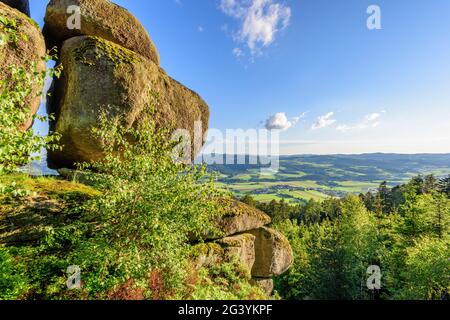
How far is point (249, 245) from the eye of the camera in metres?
17.1

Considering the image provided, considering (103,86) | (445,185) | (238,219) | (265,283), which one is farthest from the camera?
Answer: (445,185)

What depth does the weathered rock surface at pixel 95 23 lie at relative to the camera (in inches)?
558

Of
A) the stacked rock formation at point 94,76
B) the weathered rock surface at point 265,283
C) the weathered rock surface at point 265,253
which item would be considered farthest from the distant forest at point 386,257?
the stacked rock formation at point 94,76

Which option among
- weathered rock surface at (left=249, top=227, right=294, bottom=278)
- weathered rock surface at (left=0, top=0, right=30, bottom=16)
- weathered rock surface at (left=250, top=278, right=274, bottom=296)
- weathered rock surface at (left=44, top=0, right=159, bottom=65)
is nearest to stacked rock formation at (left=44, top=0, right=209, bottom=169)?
weathered rock surface at (left=44, top=0, right=159, bottom=65)

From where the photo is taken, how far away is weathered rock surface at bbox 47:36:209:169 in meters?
13.1

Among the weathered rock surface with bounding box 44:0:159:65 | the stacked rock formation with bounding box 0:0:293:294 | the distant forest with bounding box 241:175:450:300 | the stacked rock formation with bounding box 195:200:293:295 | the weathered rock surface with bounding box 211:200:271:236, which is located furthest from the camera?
Result: the distant forest with bounding box 241:175:450:300

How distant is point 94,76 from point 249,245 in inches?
573

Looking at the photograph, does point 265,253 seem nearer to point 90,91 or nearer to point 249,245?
point 249,245

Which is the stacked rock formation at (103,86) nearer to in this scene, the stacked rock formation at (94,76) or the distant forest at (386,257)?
the stacked rock formation at (94,76)

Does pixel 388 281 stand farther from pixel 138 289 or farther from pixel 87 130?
pixel 87 130

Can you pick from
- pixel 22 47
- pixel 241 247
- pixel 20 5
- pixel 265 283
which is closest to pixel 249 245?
pixel 241 247

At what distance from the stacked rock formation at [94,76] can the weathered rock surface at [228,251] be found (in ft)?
24.1

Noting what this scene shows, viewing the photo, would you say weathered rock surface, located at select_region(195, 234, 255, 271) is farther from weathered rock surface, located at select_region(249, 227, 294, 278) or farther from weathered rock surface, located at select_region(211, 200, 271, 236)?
weathered rock surface, located at select_region(249, 227, 294, 278)
